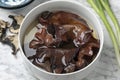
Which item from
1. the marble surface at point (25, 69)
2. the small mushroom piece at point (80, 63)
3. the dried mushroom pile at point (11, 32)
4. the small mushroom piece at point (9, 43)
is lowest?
the small mushroom piece at point (80, 63)

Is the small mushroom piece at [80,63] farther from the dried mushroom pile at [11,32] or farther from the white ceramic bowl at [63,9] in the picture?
the dried mushroom pile at [11,32]

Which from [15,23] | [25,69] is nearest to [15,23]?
[15,23]

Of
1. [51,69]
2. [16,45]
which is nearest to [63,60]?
[51,69]

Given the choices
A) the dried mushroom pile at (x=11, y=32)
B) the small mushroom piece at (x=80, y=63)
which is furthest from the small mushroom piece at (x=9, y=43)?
the small mushroom piece at (x=80, y=63)

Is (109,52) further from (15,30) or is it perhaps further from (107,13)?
(15,30)

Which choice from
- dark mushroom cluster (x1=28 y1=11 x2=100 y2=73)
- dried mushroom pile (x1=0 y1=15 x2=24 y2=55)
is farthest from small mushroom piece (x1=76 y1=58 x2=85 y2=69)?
dried mushroom pile (x1=0 y1=15 x2=24 y2=55)

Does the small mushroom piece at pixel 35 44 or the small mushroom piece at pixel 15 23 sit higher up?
the small mushroom piece at pixel 15 23
